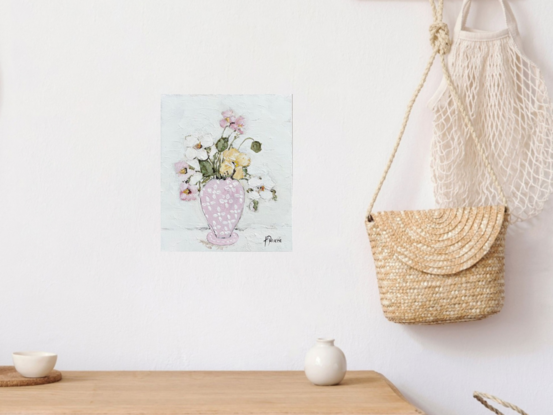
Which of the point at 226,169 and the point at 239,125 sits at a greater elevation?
the point at 239,125

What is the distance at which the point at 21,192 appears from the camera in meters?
1.47

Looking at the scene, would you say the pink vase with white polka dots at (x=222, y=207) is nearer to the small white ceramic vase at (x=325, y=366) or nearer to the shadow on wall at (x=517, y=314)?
the small white ceramic vase at (x=325, y=366)

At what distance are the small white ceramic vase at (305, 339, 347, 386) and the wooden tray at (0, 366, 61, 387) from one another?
22.2 inches

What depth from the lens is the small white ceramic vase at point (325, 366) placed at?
1229 mm

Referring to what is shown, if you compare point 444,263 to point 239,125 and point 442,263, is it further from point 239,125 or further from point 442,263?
point 239,125

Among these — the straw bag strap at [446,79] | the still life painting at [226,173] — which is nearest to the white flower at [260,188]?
the still life painting at [226,173]

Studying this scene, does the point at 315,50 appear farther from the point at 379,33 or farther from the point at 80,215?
the point at 80,215

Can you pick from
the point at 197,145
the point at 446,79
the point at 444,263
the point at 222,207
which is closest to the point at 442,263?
the point at 444,263

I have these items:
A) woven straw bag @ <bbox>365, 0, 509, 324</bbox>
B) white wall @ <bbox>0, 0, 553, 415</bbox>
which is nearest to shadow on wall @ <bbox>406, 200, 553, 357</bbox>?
white wall @ <bbox>0, 0, 553, 415</bbox>

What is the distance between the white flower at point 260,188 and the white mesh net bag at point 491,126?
0.41m

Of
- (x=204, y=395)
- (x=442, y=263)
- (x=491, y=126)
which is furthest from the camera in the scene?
(x=491, y=126)

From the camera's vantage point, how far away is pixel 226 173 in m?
1.48

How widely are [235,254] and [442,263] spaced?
51 cm

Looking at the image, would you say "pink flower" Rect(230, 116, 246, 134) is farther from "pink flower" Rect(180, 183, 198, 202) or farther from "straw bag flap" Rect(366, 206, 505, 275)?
"straw bag flap" Rect(366, 206, 505, 275)
